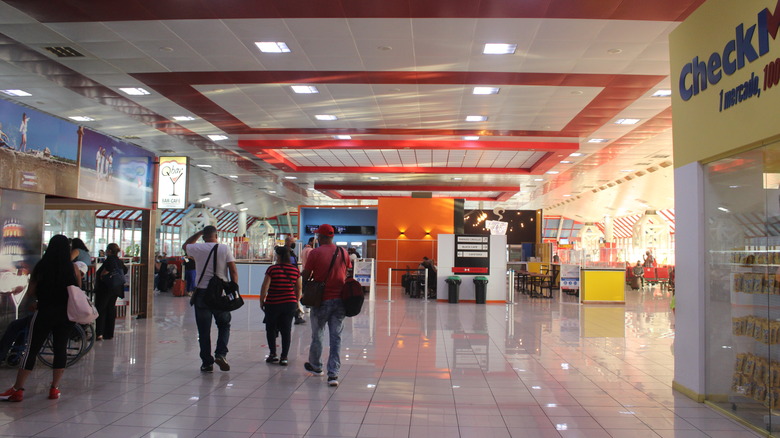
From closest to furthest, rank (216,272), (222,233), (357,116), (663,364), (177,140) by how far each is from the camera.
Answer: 1. (216,272)
2. (663,364)
3. (357,116)
4. (177,140)
5. (222,233)

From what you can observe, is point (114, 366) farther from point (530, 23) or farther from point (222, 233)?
point (222, 233)

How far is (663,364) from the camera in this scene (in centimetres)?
684

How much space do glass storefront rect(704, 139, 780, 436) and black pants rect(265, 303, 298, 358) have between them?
13.5 feet

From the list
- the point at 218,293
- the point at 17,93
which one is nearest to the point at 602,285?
the point at 218,293

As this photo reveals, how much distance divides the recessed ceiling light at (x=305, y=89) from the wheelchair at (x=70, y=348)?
16.6 feet

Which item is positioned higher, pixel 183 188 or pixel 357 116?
pixel 357 116

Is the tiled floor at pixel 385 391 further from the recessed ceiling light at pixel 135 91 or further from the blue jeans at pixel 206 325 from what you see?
the recessed ceiling light at pixel 135 91

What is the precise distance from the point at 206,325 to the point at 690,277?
4.62 meters

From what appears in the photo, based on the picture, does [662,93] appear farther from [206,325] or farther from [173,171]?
[173,171]

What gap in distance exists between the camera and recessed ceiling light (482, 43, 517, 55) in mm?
7711

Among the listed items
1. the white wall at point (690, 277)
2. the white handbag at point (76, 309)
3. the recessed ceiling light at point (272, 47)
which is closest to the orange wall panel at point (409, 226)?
the recessed ceiling light at point (272, 47)

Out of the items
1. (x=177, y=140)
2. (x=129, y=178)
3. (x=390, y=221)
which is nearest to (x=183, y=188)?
(x=129, y=178)

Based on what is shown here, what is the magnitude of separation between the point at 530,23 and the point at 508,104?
3857 mm

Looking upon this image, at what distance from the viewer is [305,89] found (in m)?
10.0
